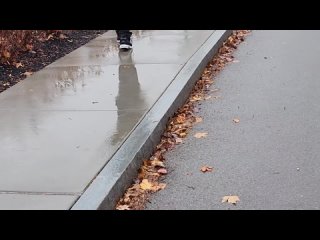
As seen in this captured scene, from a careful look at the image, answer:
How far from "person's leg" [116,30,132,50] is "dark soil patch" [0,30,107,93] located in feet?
3.08

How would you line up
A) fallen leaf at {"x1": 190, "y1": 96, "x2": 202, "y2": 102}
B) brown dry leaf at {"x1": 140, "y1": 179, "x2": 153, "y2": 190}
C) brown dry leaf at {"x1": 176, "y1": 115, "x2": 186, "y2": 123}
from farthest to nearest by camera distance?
fallen leaf at {"x1": 190, "y1": 96, "x2": 202, "y2": 102}
brown dry leaf at {"x1": 176, "y1": 115, "x2": 186, "y2": 123}
brown dry leaf at {"x1": 140, "y1": 179, "x2": 153, "y2": 190}

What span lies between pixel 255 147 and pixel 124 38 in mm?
3826

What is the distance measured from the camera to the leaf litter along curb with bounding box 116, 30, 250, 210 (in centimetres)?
384

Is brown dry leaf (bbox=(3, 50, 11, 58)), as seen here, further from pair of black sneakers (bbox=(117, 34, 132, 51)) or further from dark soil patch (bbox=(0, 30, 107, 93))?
pair of black sneakers (bbox=(117, 34, 132, 51))

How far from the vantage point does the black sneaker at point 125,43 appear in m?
7.95

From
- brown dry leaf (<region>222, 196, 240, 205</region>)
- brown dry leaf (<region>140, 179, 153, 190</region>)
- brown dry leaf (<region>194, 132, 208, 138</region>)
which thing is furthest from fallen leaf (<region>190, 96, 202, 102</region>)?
brown dry leaf (<region>222, 196, 240, 205</region>)

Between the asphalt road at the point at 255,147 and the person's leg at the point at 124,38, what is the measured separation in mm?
1585

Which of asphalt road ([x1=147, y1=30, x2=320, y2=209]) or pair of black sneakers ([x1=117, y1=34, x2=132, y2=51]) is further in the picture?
pair of black sneakers ([x1=117, y1=34, x2=132, y2=51])

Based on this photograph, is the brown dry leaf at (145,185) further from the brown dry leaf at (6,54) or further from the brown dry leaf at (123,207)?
the brown dry leaf at (6,54)

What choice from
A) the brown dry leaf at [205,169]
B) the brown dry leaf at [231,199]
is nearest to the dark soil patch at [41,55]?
the brown dry leaf at [205,169]

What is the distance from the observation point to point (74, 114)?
17.7 ft

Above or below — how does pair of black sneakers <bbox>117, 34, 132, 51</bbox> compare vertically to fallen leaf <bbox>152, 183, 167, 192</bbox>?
above

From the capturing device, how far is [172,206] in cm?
376

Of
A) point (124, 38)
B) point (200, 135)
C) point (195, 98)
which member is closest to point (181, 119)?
point (200, 135)
